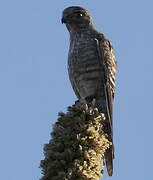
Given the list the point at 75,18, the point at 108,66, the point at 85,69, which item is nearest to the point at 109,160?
the point at 85,69

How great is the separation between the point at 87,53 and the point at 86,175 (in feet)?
19.0

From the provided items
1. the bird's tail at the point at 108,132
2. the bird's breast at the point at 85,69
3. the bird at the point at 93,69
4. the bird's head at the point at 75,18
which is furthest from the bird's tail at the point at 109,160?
the bird's head at the point at 75,18

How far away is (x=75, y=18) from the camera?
1095 cm

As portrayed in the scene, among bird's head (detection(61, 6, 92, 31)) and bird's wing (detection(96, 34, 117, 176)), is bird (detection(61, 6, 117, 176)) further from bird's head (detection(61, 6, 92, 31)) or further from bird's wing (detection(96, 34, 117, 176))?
bird's head (detection(61, 6, 92, 31))

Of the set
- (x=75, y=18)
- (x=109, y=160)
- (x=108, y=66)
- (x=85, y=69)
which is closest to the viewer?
(x=109, y=160)

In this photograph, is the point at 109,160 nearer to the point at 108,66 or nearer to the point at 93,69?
the point at 93,69

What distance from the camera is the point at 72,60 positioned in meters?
9.59

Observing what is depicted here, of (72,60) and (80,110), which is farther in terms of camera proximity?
(72,60)

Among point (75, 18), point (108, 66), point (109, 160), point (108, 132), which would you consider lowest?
point (109, 160)

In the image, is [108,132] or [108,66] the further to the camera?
[108,66]

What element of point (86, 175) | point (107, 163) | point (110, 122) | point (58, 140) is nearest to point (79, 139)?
point (58, 140)

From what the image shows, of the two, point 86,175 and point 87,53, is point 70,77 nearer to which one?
point 87,53

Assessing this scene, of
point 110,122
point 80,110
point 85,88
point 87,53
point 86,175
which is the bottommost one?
point 86,175

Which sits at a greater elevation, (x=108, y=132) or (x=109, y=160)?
(x=108, y=132)
